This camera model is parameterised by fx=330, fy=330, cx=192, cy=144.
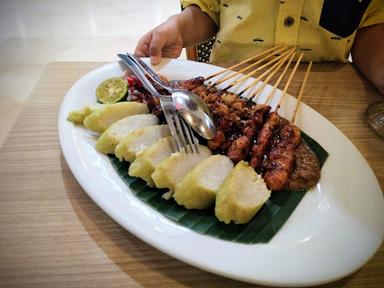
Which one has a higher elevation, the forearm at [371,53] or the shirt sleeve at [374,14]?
the shirt sleeve at [374,14]

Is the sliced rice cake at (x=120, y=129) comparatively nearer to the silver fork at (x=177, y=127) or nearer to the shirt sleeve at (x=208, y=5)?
the silver fork at (x=177, y=127)

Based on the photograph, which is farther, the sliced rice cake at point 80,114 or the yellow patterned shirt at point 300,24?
the yellow patterned shirt at point 300,24

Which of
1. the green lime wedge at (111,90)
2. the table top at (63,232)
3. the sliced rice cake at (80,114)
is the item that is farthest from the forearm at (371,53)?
Answer: the sliced rice cake at (80,114)

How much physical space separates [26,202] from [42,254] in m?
0.27

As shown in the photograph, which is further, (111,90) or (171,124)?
(111,90)

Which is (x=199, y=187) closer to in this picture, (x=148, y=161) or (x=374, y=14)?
(x=148, y=161)

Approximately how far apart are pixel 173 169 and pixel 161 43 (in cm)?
107

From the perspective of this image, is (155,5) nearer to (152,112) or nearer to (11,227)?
(152,112)

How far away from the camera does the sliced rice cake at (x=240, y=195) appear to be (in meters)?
1.18

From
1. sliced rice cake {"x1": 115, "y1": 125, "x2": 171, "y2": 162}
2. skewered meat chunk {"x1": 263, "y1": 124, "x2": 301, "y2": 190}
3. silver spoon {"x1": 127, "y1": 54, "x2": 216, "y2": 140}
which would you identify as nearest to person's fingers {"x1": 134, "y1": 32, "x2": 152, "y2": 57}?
silver spoon {"x1": 127, "y1": 54, "x2": 216, "y2": 140}

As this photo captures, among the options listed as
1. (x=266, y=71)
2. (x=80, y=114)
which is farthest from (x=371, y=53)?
(x=80, y=114)

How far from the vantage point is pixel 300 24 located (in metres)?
2.05

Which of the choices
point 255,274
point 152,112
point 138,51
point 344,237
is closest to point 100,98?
point 152,112

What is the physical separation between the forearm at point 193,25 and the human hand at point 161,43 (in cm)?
7
